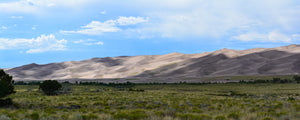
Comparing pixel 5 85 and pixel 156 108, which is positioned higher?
pixel 5 85

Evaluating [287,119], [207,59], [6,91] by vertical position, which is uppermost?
[207,59]

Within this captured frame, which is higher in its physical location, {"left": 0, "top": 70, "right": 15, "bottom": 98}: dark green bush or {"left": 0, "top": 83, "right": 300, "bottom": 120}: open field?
{"left": 0, "top": 70, "right": 15, "bottom": 98}: dark green bush

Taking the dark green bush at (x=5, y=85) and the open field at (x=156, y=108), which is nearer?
the open field at (x=156, y=108)

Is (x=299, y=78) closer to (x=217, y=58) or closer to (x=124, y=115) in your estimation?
(x=124, y=115)

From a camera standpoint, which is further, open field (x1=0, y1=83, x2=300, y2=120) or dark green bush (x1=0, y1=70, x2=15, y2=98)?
dark green bush (x1=0, y1=70, x2=15, y2=98)

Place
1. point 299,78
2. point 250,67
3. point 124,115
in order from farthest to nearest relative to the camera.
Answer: point 250,67, point 299,78, point 124,115

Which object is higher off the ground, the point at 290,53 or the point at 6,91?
the point at 290,53

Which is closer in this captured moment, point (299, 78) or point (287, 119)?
point (287, 119)

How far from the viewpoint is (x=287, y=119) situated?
39.0 feet

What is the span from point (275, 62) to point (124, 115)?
15633cm

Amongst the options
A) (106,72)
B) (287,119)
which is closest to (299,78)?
(287,119)

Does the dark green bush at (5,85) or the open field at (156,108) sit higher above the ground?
the dark green bush at (5,85)

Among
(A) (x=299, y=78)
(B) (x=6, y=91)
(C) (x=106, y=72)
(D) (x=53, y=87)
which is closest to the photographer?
(B) (x=6, y=91)

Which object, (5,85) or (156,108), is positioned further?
(5,85)
